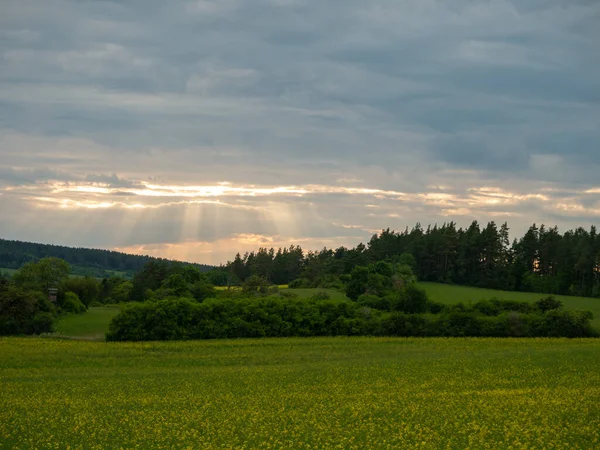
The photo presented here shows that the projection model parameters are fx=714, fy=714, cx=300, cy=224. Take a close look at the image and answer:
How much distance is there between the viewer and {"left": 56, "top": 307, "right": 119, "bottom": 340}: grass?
9231cm

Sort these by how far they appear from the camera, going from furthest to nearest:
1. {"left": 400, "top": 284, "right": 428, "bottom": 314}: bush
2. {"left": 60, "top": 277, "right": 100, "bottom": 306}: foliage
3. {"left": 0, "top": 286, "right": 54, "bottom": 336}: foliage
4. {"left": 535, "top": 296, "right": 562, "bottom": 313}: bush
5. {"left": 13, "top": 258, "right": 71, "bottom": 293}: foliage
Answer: {"left": 13, "top": 258, "right": 71, "bottom": 293}: foliage
{"left": 60, "top": 277, "right": 100, "bottom": 306}: foliage
{"left": 400, "top": 284, "right": 428, "bottom": 314}: bush
{"left": 535, "top": 296, "right": 562, "bottom": 313}: bush
{"left": 0, "top": 286, "right": 54, "bottom": 336}: foliage

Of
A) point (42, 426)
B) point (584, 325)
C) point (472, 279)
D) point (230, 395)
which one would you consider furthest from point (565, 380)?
point (472, 279)

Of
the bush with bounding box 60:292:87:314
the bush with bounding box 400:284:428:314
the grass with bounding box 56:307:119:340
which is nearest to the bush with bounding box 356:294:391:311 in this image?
the bush with bounding box 400:284:428:314

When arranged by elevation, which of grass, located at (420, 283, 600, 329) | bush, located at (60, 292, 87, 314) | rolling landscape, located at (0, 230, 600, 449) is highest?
grass, located at (420, 283, 600, 329)

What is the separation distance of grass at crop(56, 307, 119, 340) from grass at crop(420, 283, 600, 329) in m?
55.9

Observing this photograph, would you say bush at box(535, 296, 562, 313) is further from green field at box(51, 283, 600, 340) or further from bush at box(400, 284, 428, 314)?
bush at box(400, 284, 428, 314)

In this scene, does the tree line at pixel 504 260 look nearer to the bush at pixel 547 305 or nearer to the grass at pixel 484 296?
the grass at pixel 484 296

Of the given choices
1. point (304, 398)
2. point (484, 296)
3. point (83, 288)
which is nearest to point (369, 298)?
point (484, 296)

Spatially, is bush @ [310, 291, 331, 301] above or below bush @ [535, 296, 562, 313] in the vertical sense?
below

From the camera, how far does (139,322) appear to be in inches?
3322

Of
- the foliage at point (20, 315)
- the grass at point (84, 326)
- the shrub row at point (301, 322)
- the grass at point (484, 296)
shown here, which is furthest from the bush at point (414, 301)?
the foliage at point (20, 315)

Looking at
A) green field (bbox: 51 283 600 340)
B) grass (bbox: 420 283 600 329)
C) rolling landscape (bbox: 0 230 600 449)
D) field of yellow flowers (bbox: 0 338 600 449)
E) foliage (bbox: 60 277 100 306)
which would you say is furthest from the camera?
foliage (bbox: 60 277 100 306)

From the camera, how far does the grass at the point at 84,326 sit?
92312 millimetres

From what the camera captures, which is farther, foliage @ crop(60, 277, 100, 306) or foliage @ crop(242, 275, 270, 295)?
foliage @ crop(60, 277, 100, 306)
